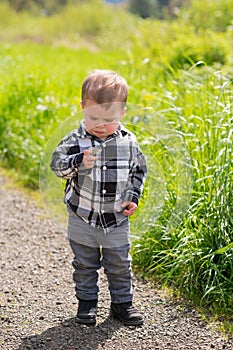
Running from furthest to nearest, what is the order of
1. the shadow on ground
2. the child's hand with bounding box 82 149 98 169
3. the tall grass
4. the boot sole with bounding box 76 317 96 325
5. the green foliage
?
the green foliage < the tall grass < the boot sole with bounding box 76 317 96 325 < the shadow on ground < the child's hand with bounding box 82 149 98 169

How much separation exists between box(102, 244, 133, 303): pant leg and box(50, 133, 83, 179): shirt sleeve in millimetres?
427

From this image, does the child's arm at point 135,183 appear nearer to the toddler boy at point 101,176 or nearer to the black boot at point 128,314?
the toddler boy at point 101,176

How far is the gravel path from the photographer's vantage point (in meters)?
3.12

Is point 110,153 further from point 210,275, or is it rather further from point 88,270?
point 210,275

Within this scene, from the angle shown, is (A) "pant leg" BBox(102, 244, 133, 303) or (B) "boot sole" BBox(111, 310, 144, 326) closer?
(A) "pant leg" BBox(102, 244, 133, 303)

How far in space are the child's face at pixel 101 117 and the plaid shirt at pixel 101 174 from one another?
67mm

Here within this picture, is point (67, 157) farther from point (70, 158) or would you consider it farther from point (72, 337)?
point (72, 337)

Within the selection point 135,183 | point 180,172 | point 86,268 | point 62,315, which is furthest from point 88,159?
point 180,172

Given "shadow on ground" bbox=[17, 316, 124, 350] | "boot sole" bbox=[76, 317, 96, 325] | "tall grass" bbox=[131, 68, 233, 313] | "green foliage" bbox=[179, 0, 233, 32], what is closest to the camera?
"shadow on ground" bbox=[17, 316, 124, 350]

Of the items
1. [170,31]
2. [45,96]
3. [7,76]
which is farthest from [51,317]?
[170,31]

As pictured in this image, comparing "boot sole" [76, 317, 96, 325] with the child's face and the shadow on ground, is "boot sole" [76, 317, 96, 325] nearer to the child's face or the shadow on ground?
the shadow on ground

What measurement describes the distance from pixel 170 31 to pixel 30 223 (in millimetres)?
6518

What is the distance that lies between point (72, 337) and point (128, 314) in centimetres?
30

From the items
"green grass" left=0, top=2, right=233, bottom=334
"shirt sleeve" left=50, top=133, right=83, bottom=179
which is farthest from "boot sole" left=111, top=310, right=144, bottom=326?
"shirt sleeve" left=50, top=133, right=83, bottom=179
